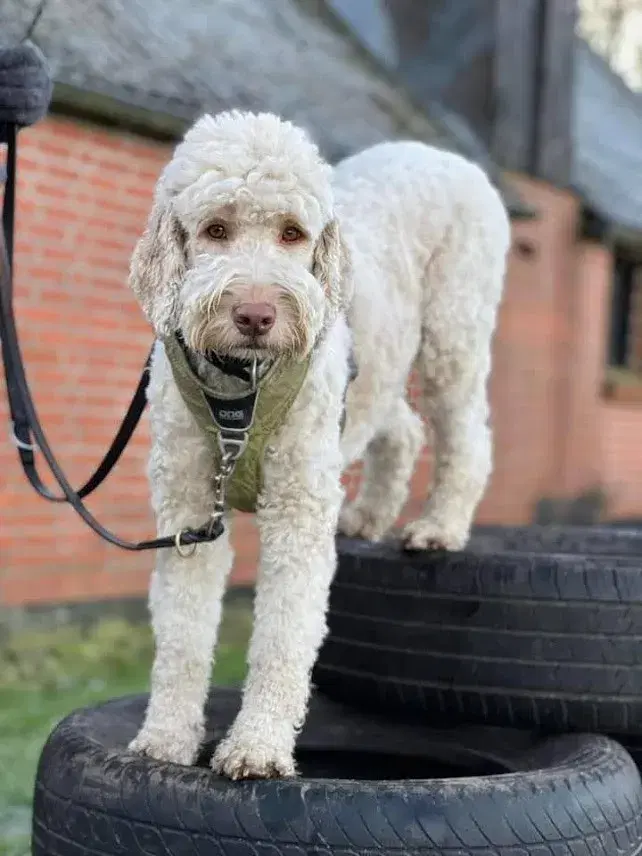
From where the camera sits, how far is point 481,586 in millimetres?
4051

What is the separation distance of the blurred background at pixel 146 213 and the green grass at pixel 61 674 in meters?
0.02

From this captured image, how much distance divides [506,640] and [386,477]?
3.86ft

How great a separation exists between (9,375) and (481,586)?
165 centimetres

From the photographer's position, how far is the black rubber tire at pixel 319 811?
9.69 feet

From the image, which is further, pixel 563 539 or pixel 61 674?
pixel 61 674

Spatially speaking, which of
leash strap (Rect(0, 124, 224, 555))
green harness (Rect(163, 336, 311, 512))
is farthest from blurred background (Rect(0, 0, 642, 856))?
green harness (Rect(163, 336, 311, 512))

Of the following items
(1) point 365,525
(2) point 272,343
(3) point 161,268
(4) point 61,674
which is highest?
(3) point 161,268

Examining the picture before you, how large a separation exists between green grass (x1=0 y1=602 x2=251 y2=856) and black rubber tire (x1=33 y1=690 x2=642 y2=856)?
2051 mm

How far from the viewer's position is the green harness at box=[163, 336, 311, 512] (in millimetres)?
3213

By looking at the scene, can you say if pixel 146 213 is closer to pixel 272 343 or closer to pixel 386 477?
pixel 386 477

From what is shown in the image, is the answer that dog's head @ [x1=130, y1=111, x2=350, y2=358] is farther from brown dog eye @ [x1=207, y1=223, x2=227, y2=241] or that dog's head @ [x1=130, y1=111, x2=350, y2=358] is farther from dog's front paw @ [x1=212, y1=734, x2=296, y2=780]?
dog's front paw @ [x1=212, y1=734, x2=296, y2=780]

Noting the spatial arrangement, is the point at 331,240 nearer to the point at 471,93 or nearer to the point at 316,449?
the point at 316,449

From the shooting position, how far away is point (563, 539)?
5.77 m

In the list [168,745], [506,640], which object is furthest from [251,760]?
[506,640]
